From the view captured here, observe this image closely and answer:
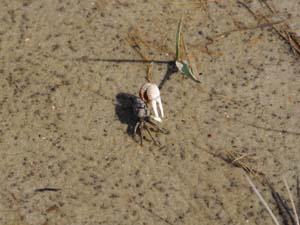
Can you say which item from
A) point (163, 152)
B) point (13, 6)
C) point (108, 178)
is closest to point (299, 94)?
point (163, 152)

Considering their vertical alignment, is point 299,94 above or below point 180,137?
above

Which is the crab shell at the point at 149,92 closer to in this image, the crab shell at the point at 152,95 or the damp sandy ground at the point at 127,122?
the crab shell at the point at 152,95

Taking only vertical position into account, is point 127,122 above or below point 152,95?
below

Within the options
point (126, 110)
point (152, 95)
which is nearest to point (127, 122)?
point (126, 110)

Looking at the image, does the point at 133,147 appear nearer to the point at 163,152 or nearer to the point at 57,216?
the point at 163,152

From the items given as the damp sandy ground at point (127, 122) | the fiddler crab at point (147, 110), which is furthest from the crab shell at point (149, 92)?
the damp sandy ground at point (127, 122)

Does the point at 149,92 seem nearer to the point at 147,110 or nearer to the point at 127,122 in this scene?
the point at 147,110
